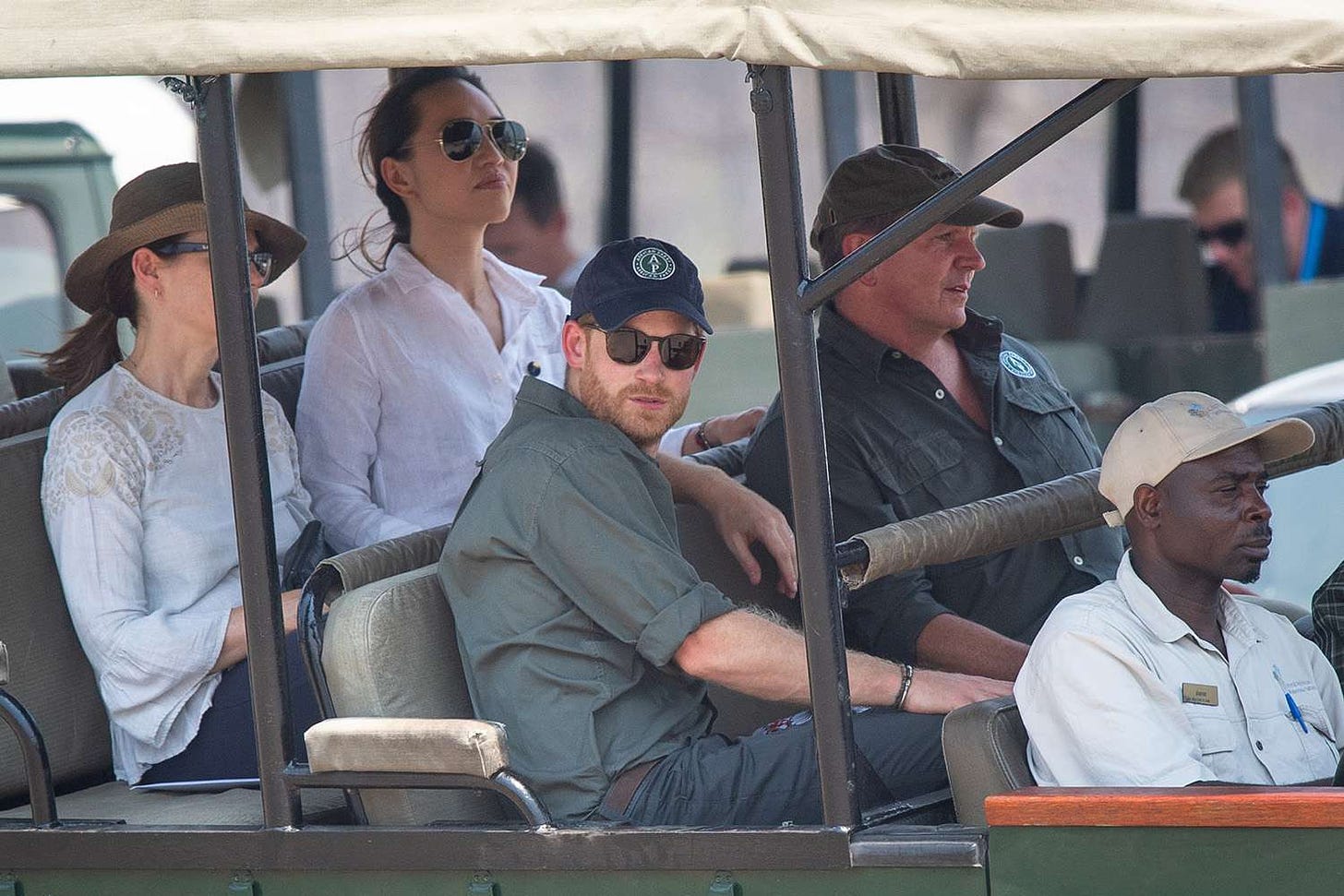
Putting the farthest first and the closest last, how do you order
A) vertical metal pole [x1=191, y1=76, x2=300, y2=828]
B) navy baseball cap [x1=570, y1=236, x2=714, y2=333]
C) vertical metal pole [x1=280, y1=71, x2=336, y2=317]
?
1. vertical metal pole [x1=280, y1=71, x2=336, y2=317]
2. navy baseball cap [x1=570, y1=236, x2=714, y2=333]
3. vertical metal pole [x1=191, y1=76, x2=300, y2=828]

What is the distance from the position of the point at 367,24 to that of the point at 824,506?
836 mm

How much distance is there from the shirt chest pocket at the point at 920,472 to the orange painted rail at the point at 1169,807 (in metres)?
1.15

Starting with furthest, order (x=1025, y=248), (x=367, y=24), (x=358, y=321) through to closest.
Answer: (x=1025, y=248)
(x=358, y=321)
(x=367, y=24)

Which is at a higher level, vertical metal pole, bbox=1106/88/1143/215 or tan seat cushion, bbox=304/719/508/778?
vertical metal pole, bbox=1106/88/1143/215

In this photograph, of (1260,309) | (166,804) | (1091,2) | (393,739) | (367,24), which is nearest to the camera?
(1091,2)

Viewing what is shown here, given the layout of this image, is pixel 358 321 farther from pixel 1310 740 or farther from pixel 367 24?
pixel 1310 740

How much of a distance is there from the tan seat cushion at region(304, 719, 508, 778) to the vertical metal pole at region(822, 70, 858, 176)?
296 inches

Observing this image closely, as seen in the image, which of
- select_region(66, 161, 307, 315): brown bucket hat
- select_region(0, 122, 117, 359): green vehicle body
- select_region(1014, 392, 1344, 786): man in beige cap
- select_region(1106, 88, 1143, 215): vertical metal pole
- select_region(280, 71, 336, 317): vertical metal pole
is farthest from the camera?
select_region(1106, 88, 1143, 215): vertical metal pole

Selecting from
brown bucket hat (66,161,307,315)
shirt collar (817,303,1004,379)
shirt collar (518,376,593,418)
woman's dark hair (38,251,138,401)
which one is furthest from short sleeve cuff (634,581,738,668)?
woman's dark hair (38,251,138,401)

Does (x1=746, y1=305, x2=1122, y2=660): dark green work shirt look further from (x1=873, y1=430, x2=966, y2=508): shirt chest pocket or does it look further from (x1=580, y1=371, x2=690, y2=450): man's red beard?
(x1=580, y1=371, x2=690, y2=450): man's red beard

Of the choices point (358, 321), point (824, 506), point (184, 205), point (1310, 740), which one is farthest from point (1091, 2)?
point (358, 321)

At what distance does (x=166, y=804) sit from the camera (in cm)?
301

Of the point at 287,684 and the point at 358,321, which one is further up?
the point at 358,321

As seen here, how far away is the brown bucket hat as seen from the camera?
10.8 feet
